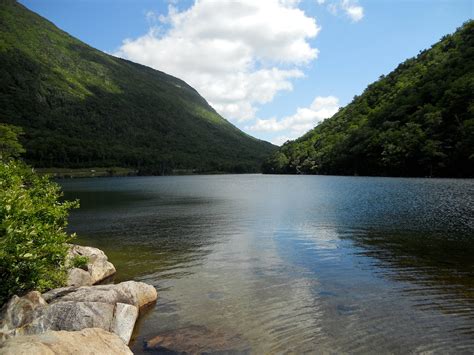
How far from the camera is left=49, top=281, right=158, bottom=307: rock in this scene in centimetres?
1652

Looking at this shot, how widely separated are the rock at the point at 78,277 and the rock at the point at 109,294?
3.33 metres

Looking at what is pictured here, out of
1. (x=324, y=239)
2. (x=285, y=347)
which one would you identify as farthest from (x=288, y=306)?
(x=324, y=239)

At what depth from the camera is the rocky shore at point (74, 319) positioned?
10.2 m

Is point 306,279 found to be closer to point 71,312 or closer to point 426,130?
point 71,312

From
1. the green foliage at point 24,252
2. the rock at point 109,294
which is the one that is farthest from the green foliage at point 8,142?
the rock at point 109,294

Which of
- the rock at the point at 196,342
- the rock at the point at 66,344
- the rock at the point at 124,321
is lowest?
the rock at the point at 196,342

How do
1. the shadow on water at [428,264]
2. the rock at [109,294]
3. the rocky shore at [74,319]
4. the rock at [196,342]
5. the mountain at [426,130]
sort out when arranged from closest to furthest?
the rocky shore at [74,319] → the rock at [196,342] → the rock at [109,294] → the shadow on water at [428,264] → the mountain at [426,130]

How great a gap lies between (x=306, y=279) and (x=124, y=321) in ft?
37.5

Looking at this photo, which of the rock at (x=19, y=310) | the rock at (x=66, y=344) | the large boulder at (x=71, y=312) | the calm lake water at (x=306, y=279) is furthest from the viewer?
the calm lake water at (x=306, y=279)

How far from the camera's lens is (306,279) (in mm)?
22516

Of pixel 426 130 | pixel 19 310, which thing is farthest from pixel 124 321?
pixel 426 130

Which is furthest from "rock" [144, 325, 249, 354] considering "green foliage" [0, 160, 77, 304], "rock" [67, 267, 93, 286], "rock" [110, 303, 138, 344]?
"rock" [67, 267, 93, 286]

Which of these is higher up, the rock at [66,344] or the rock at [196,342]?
the rock at [66,344]

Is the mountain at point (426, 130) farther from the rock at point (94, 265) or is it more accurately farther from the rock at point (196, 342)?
the rock at point (196, 342)
